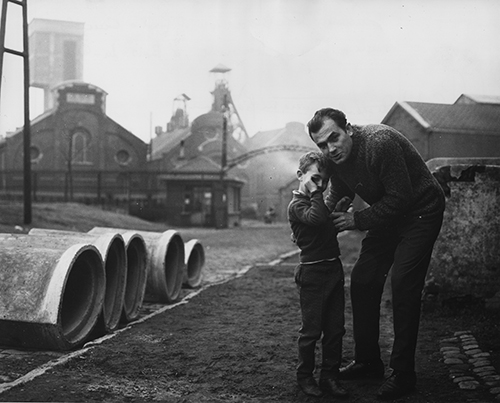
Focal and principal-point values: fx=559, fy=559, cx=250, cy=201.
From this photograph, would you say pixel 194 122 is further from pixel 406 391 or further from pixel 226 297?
pixel 406 391

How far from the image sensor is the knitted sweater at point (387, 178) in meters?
3.20

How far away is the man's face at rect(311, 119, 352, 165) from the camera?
3.27 m

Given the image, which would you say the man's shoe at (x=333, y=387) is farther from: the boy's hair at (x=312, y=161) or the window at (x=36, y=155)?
the window at (x=36, y=155)

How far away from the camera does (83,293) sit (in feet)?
15.4

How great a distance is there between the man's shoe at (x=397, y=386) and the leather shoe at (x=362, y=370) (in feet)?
1.18

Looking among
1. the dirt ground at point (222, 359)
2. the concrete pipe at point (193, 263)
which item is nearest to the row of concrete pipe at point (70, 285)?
the dirt ground at point (222, 359)

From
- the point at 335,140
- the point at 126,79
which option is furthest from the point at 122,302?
the point at 126,79

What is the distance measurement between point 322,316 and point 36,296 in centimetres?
209

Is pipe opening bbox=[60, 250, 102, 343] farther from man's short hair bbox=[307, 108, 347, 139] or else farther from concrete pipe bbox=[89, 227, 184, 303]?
man's short hair bbox=[307, 108, 347, 139]

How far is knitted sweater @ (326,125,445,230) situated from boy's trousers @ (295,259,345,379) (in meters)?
0.35

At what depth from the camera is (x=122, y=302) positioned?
204 inches

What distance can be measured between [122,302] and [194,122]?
136ft

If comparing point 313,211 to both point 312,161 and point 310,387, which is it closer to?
point 312,161

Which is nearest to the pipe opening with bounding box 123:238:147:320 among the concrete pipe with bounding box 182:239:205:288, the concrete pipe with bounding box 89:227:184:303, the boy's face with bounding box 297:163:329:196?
the concrete pipe with bounding box 89:227:184:303
